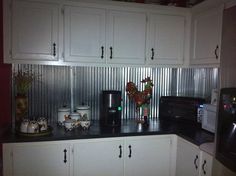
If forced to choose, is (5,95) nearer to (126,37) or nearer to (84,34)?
(84,34)

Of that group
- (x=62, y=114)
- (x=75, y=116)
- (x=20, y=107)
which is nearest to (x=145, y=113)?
(x=75, y=116)

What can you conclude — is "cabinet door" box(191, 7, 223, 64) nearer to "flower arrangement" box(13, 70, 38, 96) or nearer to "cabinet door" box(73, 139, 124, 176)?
"cabinet door" box(73, 139, 124, 176)

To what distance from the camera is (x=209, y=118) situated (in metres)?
2.06

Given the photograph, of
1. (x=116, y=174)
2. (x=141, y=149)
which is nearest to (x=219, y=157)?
(x=141, y=149)

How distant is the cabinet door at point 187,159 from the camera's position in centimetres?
182

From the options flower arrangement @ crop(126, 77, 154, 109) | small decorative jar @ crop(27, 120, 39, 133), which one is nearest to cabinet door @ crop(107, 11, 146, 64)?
flower arrangement @ crop(126, 77, 154, 109)

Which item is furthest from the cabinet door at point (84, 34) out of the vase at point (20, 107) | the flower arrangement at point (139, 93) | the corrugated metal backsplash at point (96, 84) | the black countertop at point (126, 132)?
the black countertop at point (126, 132)

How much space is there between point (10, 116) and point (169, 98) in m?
1.71

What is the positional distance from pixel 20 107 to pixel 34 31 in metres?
0.75

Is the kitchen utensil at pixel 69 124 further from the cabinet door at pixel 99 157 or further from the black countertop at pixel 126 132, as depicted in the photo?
the cabinet door at pixel 99 157

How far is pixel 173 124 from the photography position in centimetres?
240

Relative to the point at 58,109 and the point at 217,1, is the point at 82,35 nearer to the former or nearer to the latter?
the point at 58,109

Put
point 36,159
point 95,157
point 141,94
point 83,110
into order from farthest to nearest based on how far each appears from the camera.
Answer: point 141,94, point 83,110, point 95,157, point 36,159

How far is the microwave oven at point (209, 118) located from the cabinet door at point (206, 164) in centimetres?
36
